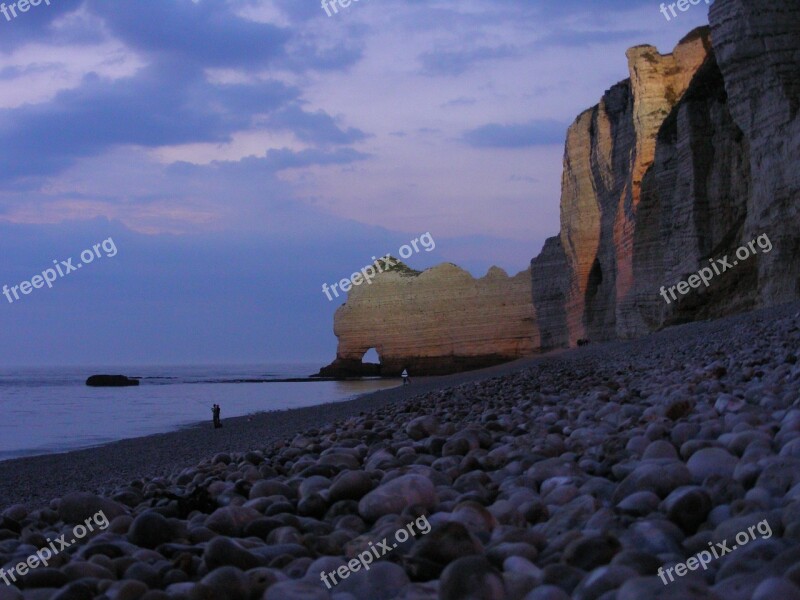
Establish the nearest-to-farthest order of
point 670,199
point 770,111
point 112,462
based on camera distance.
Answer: point 112,462
point 770,111
point 670,199

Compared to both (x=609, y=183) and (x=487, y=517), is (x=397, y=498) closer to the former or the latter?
(x=487, y=517)

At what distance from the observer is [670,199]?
60.8ft

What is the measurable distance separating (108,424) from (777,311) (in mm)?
11761

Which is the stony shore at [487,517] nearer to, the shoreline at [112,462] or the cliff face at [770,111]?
the shoreline at [112,462]

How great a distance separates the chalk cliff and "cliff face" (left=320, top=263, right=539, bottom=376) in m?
0.11

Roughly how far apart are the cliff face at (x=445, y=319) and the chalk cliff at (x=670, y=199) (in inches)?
4.3

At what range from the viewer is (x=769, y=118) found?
504 inches

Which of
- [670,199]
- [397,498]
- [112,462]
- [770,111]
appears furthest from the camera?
[670,199]

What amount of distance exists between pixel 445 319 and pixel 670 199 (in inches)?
1011

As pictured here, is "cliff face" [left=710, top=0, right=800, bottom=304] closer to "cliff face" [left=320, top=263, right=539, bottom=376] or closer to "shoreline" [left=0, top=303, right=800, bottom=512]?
"shoreline" [left=0, top=303, right=800, bottom=512]

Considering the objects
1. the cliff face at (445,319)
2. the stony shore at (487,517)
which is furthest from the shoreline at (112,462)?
the cliff face at (445,319)

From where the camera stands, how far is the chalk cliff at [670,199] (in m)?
12.7

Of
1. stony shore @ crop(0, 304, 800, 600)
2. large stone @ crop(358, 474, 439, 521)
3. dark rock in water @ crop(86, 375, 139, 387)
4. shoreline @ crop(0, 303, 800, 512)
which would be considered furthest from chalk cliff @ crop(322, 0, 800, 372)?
dark rock in water @ crop(86, 375, 139, 387)

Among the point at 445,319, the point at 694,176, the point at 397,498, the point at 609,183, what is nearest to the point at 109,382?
the point at 445,319
